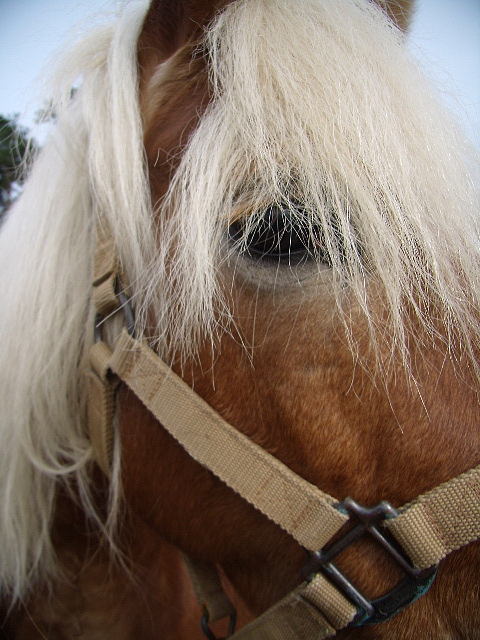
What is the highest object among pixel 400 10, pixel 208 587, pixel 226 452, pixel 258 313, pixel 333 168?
pixel 400 10

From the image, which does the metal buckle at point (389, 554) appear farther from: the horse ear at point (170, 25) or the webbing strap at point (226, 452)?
Result: the horse ear at point (170, 25)

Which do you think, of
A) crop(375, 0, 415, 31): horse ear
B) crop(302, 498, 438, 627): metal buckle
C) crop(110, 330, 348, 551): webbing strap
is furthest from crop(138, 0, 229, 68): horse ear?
crop(302, 498, 438, 627): metal buckle

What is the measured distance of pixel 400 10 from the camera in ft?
2.26

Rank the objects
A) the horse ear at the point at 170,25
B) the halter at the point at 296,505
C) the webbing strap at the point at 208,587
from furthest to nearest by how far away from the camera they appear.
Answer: the webbing strap at the point at 208,587, the horse ear at the point at 170,25, the halter at the point at 296,505

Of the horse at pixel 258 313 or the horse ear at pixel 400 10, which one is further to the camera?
the horse ear at pixel 400 10

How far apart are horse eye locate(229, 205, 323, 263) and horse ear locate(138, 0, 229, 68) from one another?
0.32 metres

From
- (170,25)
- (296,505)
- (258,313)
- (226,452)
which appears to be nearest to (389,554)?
(296,505)

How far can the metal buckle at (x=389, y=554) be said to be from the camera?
0.50 meters

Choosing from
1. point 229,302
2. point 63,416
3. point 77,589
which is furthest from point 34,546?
point 229,302

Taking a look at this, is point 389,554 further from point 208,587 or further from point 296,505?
point 208,587

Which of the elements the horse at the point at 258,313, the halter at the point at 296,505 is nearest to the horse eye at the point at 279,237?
the horse at the point at 258,313

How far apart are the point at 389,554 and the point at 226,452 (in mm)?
245

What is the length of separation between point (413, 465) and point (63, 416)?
54 cm

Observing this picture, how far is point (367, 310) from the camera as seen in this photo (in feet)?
1.59
